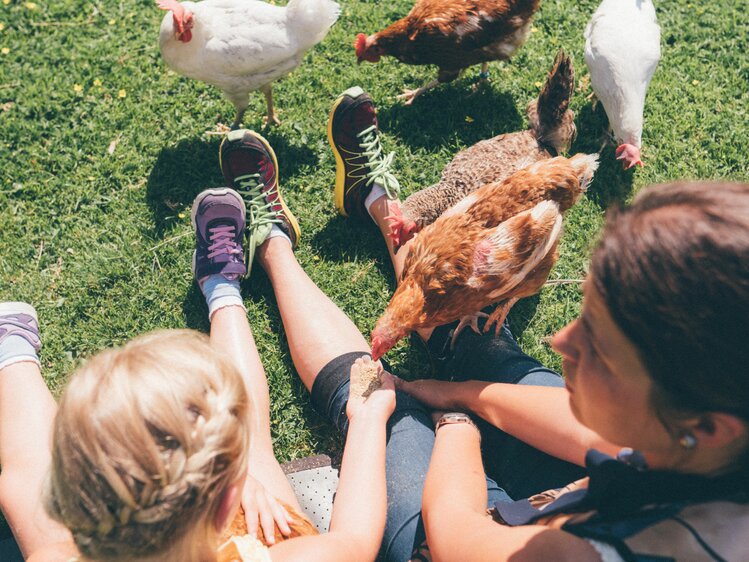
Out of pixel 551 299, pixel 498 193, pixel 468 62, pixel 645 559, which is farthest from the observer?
pixel 468 62

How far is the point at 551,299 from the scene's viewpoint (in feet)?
11.2

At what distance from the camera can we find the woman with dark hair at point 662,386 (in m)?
0.94

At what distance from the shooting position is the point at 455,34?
3695mm

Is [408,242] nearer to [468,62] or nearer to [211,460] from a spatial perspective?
[468,62]

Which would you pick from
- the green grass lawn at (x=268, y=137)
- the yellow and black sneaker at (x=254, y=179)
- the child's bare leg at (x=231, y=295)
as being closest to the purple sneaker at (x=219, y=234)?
the child's bare leg at (x=231, y=295)

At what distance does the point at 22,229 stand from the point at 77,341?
3.05ft

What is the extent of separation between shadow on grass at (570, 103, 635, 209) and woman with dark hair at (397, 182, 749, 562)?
266 centimetres

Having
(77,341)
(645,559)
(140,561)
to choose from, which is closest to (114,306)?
(77,341)

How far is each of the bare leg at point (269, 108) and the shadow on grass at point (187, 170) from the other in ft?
0.29

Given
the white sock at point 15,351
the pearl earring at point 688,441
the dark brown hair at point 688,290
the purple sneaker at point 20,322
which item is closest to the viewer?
the dark brown hair at point 688,290

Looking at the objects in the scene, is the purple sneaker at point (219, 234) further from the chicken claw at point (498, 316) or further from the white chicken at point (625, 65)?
the white chicken at point (625, 65)

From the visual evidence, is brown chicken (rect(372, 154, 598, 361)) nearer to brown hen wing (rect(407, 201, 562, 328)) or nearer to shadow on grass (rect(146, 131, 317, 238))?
brown hen wing (rect(407, 201, 562, 328))

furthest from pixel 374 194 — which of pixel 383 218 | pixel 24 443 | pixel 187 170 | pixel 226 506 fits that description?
pixel 226 506

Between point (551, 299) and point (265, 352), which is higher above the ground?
point (265, 352)
